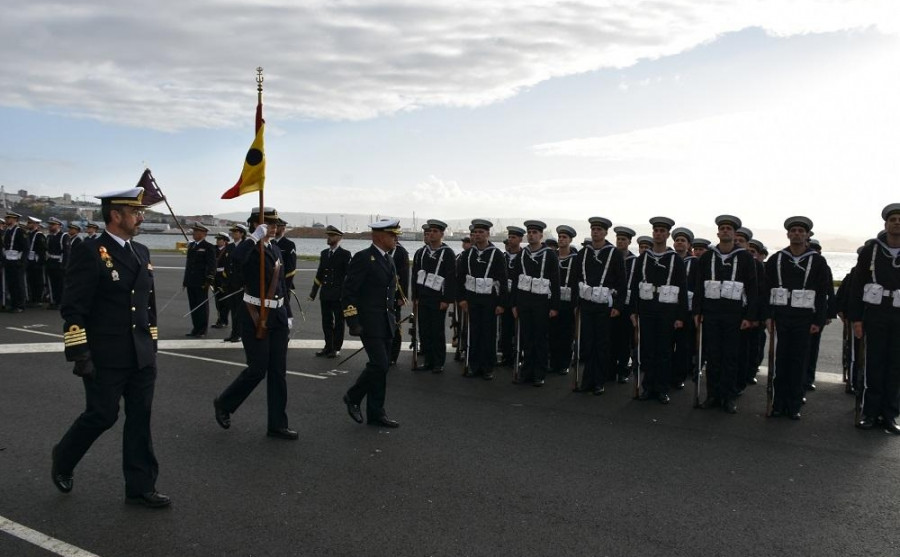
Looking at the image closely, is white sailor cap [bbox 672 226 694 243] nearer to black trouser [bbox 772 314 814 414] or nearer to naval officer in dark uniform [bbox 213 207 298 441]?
black trouser [bbox 772 314 814 414]

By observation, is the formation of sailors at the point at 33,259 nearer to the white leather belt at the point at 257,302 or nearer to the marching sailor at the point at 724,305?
the white leather belt at the point at 257,302

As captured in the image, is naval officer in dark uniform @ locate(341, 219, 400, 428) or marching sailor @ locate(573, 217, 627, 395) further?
marching sailor @ locate(573, 217, 627, 395)

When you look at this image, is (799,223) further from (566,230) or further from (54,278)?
(54,278)

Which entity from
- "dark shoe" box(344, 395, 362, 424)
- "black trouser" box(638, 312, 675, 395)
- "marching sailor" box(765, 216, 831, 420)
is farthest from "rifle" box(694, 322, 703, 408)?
"dark shoe" box(344, 395, 362, 424)

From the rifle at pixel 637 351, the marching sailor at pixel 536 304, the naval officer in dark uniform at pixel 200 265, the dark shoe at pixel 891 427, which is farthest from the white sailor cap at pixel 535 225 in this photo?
the naval officer in dark uniform at pixel 200 265

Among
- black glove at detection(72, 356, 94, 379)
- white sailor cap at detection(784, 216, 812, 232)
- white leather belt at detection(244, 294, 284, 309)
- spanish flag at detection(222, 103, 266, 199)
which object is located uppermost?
spanish flag at detection(222, 103, 266, 199)

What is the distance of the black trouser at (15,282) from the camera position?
1564 cm

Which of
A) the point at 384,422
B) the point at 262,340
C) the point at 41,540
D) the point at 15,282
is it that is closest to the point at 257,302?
the point at 262,340

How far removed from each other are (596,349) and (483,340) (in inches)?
66.6

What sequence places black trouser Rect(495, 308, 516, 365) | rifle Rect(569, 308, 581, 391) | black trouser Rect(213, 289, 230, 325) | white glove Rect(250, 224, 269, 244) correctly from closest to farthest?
Result: white glove Rect(250, 224, 269, 244), rifle Rect(569, 308, 581, 391), black trouser Rect(495, 308, 516, 365), black trouser Rect(213, 289, 230, 325)

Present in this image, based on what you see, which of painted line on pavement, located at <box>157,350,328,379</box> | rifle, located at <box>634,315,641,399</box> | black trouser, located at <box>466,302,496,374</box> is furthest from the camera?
black trouser, located at <box>466,302,496,374</box>

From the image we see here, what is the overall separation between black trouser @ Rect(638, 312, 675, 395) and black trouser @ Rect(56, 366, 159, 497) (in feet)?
19.7

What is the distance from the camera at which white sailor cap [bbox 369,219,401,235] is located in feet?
23.9

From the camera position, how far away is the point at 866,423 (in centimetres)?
743
